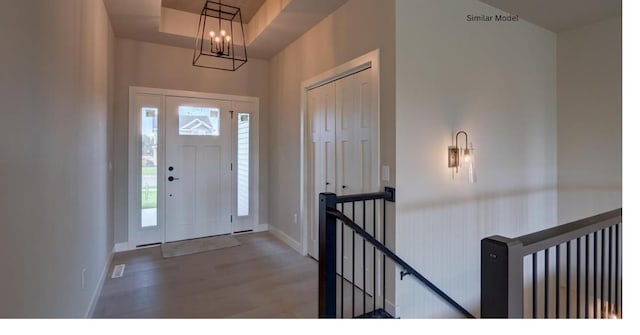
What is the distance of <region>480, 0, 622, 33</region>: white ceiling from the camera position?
3105mm

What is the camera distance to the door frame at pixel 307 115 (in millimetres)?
2730

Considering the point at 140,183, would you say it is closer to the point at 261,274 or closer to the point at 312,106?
the point at 261,274

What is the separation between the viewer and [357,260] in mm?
3131

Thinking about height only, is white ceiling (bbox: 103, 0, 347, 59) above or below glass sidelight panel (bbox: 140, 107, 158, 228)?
above

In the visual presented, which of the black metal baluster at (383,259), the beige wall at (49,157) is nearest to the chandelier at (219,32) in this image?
the beige wall at (49,157)

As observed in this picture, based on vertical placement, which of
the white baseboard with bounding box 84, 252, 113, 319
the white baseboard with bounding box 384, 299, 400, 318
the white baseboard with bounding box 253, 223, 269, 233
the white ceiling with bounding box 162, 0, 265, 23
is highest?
the white ceiling with bounding box 162, 0, 265, 23

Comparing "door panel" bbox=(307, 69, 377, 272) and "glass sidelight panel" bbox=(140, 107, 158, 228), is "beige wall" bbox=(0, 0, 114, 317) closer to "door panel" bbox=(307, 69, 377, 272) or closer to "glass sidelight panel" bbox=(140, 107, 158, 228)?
"glass sidelight panel" bbox=(140, 107, 158, 228)

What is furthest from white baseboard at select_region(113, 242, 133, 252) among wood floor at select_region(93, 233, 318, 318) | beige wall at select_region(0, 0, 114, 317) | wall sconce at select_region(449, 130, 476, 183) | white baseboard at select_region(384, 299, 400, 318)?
wall sconce at select_region(449, 130, 476, 183)

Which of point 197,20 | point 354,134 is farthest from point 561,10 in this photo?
point 197,20

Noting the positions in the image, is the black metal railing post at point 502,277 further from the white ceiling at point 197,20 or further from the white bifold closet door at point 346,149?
the white ceiling at point 197,20

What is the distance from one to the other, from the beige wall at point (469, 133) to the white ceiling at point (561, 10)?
0.13 m

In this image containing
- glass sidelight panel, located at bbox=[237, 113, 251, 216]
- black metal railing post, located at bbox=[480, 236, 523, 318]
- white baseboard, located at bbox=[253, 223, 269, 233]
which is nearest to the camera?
black metal railing post, located at bbox=[480, 236, 523, 318]

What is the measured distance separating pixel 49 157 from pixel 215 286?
1.94 metres

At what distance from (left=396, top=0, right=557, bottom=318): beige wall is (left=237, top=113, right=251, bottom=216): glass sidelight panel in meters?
3.06
